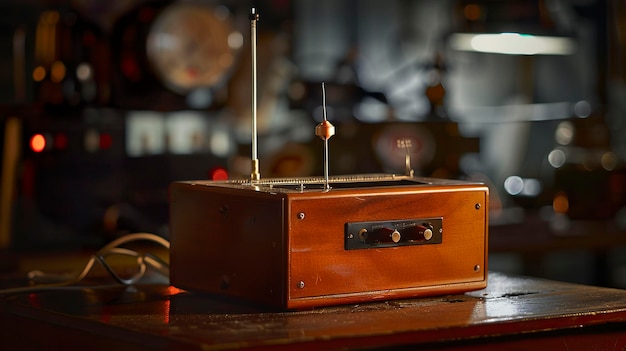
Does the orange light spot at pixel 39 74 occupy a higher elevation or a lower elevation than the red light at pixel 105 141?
higher

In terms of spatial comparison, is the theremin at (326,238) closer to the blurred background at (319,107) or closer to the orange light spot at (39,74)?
the blurred background at (319,107)

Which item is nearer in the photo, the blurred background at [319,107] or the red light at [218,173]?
the blurred background at [319,107]

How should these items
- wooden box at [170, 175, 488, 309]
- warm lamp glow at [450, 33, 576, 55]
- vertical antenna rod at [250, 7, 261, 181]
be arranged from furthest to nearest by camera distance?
warm lamp glow at [450, 33, 576, 55]
vertical antenna rod at [250, 7, 261, 181]
wooden box at [170, 175, 488, 309]

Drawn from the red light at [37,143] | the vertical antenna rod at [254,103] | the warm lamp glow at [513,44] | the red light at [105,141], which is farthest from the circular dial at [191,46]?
the vertical antenna rod at [254,103]

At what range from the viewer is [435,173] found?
4891mm

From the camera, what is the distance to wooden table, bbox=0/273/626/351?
148 cm

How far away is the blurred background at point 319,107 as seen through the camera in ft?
12.8

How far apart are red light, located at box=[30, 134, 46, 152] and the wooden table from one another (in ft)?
6.65

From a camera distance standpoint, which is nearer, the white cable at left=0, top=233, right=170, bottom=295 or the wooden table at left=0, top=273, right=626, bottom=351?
the wooden table at left=0, top=273, right=626, bottom=351

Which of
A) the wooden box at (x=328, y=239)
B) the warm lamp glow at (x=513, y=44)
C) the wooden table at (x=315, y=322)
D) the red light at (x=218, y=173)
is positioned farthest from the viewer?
the warm lamp glow at (x=513, y=44)

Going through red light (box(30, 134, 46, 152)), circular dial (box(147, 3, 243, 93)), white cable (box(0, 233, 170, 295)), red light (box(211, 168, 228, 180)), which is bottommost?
white cable (box(0, 233, 170, 295))

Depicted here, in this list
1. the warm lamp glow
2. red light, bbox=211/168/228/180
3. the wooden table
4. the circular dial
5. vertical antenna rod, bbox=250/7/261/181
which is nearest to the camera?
the wooden table

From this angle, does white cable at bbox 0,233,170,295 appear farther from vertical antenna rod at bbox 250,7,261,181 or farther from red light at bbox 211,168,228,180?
red light at bbox 211,168,228,180

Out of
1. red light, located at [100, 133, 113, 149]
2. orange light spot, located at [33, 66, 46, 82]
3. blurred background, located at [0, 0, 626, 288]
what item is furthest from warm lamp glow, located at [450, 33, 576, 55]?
orange light spot, located at [33, 66, 46, 82]
